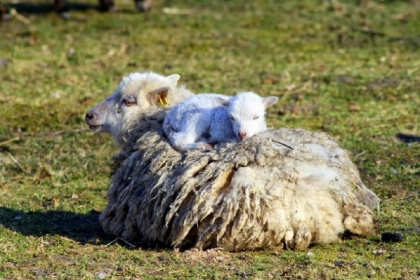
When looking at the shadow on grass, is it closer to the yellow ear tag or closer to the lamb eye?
the lamb eye

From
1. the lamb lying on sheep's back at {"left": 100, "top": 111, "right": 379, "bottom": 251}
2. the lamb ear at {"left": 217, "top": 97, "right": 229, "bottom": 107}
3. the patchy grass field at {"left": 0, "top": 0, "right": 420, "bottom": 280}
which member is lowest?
the patchy grass field at {"left": 0, "top": 0, "right": 420, "bottom": 280}

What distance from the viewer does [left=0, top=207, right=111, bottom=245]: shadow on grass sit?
24.8 feet

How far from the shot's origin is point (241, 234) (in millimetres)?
6676

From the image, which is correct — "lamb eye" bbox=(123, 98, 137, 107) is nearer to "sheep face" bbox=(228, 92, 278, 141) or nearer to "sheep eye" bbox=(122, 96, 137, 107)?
"sheep eye" bbox=(122, 96, 137, 107)

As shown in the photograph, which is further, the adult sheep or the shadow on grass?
the shadow on grass

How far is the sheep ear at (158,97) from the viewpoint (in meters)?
7.97

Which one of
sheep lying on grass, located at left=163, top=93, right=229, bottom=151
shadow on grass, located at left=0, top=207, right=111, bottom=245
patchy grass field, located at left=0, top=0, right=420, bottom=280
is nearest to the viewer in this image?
patchy grass field, located at left=0, top=0, right=420, bottom=280

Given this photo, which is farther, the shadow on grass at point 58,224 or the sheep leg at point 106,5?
the sheep leg at point 106,5

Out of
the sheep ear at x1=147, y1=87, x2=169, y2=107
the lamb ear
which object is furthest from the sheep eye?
the lamb ear

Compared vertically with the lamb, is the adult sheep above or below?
below

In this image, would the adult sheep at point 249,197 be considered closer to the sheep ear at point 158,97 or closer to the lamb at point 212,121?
the lamb at point 212,121

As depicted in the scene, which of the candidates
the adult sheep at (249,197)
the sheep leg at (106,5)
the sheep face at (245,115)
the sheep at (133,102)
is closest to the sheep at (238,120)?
the sheep face at (245,115)

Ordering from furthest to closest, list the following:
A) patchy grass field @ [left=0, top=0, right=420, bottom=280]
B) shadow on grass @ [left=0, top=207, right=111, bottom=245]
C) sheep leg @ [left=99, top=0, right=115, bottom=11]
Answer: sheep leg @ [left=99, top=0, right=115, bottom=11] < shadow on grass @ [left=0, top=207, right=111, bottom=245] < patchy grass field @ [left=0, top=0, right=420, bottom=280]

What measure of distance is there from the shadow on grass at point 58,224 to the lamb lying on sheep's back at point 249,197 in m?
0.32
